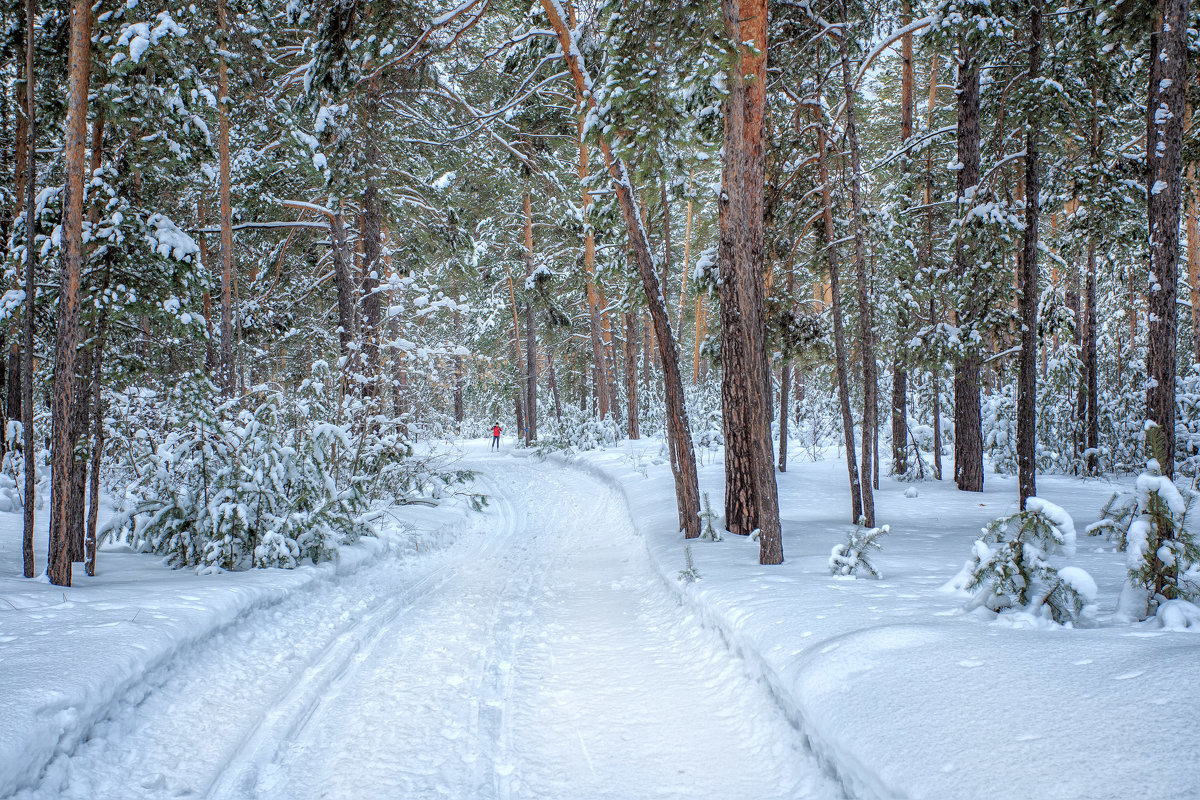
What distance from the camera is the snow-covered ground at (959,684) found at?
219 cm

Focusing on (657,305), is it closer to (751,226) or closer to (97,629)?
(751,226)

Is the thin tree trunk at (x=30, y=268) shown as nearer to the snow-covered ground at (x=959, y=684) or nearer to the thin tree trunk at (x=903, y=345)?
the snow-covered ground at (x=959, y=684)

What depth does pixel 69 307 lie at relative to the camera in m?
5.71

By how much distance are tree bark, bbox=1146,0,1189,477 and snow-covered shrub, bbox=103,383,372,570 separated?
9.25 metres

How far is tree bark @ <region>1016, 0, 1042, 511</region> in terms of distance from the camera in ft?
28.1

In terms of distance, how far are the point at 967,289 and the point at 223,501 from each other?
11367 mm

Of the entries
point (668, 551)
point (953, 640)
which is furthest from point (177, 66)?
point (953, 640)

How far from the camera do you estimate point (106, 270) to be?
6500mm

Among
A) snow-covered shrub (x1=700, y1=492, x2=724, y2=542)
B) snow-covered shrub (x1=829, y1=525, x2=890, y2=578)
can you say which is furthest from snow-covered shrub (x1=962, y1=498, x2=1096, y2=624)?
snow-covered shrub (x1=700, y1=492, x2=724, y2=542)

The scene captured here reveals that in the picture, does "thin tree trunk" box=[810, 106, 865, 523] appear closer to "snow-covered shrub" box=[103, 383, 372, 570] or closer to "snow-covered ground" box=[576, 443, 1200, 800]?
"snow-covered ground" box=[576, 443, 1200, 800]

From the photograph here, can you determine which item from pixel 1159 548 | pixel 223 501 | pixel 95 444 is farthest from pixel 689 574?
pixel 95 444

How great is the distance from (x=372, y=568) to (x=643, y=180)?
5.65 meters

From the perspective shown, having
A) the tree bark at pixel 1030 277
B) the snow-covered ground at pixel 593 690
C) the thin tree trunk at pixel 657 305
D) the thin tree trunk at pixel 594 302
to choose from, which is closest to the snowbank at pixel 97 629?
the snow-covered ground at pixel 593 690

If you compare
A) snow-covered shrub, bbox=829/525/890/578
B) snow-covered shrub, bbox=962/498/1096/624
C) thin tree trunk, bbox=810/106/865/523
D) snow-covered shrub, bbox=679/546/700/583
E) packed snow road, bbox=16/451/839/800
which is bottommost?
packed snow road, bbox=16/451/839/800
